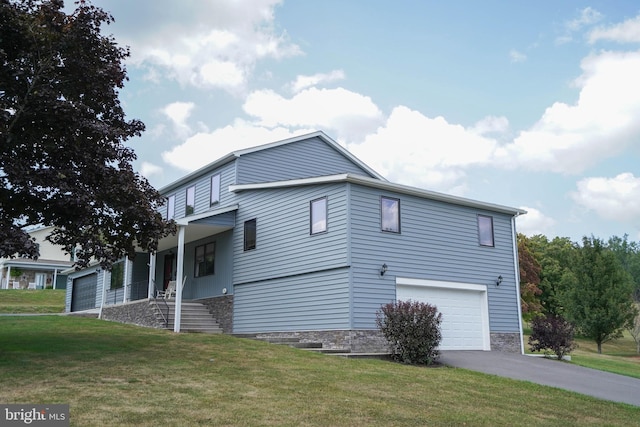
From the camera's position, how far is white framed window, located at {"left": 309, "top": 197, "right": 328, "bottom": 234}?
16.3m

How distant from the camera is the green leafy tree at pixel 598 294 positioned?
34062 millimetres

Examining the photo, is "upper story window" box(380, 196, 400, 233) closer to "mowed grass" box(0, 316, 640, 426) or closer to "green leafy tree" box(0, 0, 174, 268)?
"mowed grass" box(0, 316, 640, 426)

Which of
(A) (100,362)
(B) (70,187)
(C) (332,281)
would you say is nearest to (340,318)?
(C) (332,281)

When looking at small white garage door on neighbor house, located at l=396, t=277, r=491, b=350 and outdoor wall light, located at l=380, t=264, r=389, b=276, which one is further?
small white garage door on neighbor house, located at l=396, t=277, r=491, b=350

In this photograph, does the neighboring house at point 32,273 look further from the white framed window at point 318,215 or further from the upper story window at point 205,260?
the white framed window at point 318,215

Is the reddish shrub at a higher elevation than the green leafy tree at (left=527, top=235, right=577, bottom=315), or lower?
lower

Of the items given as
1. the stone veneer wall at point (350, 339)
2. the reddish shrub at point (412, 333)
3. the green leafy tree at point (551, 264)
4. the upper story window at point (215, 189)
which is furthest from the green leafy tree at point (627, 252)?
the reddish shrub at point (412, 333)

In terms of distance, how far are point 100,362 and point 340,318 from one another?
6314 mm

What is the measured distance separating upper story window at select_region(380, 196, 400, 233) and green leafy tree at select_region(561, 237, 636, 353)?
74.9 ft

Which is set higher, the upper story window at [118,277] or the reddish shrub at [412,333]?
the upper story window at [118,277]

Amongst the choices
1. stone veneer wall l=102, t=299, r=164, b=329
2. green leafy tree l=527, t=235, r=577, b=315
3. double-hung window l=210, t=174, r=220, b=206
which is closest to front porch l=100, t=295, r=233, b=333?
stone veneer wall l=102, t=299, r=164, b=329

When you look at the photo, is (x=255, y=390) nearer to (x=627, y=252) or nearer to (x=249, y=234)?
(x=249, y=234)

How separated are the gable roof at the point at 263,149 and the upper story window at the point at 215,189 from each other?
1.31 ft

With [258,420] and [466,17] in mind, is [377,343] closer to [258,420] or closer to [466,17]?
[258,420]
